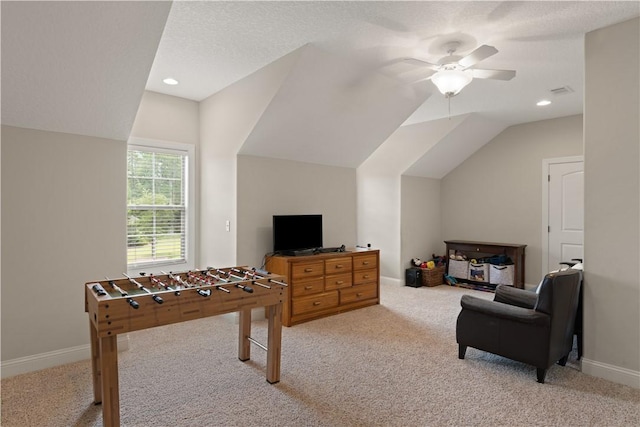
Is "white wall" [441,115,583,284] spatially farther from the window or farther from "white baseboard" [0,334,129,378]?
"white baseboard" [0,334,129,378]

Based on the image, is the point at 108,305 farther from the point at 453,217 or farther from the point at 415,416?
Result: the point at 453,217

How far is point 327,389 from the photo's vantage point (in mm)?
2604

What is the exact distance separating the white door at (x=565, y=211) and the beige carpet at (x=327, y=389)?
290 centimetres

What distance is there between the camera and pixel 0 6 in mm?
1952

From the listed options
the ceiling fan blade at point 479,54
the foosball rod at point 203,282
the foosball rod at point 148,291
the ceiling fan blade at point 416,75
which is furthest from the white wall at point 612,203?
the foosball rod at point 148,291

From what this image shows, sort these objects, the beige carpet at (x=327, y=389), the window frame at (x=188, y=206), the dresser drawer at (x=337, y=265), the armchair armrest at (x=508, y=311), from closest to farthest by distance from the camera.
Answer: the beige carpet at (x=327, y=389)
the armchair armrest at (x=508, y=311)
the dresser drawer at (x=337, y=265)
the window frame at (x=188, y=206)

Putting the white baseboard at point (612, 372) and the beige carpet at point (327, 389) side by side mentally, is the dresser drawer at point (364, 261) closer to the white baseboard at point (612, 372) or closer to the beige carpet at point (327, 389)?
the beige carpet at point (327, 389)

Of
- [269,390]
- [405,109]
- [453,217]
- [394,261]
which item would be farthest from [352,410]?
[453,217]

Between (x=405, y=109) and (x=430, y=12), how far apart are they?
1894 mm

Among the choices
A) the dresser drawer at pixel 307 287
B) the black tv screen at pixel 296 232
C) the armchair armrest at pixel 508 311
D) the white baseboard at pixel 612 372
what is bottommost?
the white baseboard at pixel 612 372

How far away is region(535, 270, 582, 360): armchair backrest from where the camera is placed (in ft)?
8.68

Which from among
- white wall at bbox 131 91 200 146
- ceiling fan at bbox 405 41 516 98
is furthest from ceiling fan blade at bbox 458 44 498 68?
white wall at bbox 131 91 200 146

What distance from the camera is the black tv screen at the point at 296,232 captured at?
13.8 ft

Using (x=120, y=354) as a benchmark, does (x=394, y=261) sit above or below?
above
